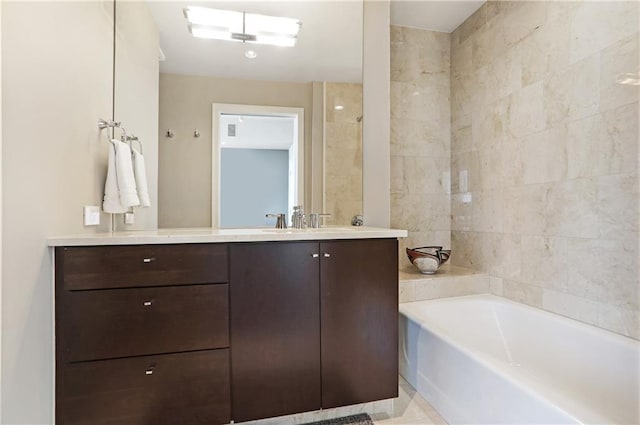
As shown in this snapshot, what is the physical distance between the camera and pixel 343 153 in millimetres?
2182

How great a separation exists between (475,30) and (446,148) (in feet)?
3.14

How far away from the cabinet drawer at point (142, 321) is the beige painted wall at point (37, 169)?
0.30 feet

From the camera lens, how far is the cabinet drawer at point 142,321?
4.36 ft

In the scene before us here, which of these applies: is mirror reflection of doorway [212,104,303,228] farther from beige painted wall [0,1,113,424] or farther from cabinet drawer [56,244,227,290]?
beige painted wall [0,1,113,424]

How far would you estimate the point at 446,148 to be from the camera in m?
2.89

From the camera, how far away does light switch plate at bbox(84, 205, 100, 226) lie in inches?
60.0

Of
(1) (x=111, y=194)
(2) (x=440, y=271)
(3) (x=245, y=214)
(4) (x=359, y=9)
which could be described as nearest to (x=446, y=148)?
(2) (x=440, y=271)

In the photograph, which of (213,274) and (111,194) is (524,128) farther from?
(111,194)

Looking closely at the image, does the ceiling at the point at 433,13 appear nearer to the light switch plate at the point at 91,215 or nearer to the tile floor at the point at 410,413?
the light switch plate at the point at 91,215

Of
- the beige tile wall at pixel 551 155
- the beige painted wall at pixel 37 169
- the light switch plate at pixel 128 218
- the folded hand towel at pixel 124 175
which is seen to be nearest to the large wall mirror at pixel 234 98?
the light switch plate at pixel 128 218

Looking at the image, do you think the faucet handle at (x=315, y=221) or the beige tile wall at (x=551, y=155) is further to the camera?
the faucet handle at (x=315, y=221)

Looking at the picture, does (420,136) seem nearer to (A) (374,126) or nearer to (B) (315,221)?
(A) (374,126)

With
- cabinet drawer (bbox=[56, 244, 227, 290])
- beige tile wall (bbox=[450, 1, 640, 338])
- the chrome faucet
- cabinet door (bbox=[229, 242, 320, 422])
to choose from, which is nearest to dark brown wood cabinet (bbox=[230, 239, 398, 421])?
cabinet door (bbox=[229, 242, 320, 422])

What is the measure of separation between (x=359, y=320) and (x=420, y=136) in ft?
5.96
